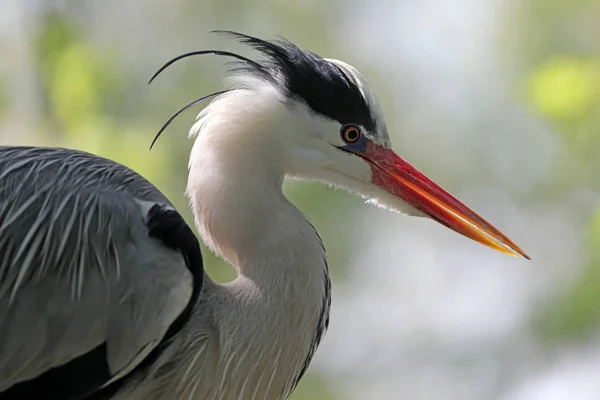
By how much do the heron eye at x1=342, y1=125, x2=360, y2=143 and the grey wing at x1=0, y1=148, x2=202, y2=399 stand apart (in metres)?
0.40

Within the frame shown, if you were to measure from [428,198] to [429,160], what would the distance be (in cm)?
217

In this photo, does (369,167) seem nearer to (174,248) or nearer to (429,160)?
(174,248)

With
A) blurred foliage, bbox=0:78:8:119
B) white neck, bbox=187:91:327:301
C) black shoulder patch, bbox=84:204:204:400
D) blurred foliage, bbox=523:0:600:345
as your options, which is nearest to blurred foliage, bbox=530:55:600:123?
blurred foliage, bbox=523:0:600:345

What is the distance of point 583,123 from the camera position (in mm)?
2879

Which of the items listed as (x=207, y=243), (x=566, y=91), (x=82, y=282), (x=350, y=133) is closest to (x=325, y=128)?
(x=350, y=133)

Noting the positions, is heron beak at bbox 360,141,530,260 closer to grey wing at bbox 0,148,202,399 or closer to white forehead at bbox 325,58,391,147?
white forehead at bbox 325,58,391,147

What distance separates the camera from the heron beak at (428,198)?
165cm

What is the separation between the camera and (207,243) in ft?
5.41

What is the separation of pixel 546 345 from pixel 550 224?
533mm

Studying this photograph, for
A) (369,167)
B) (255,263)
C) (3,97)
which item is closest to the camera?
(255,263)

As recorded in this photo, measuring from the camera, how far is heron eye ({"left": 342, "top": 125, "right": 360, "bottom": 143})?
5.35ft

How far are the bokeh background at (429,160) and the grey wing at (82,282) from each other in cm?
169

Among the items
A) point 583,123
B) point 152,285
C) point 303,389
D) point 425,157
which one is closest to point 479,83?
point 425,157

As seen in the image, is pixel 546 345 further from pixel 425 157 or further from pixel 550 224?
pixel 425 157
